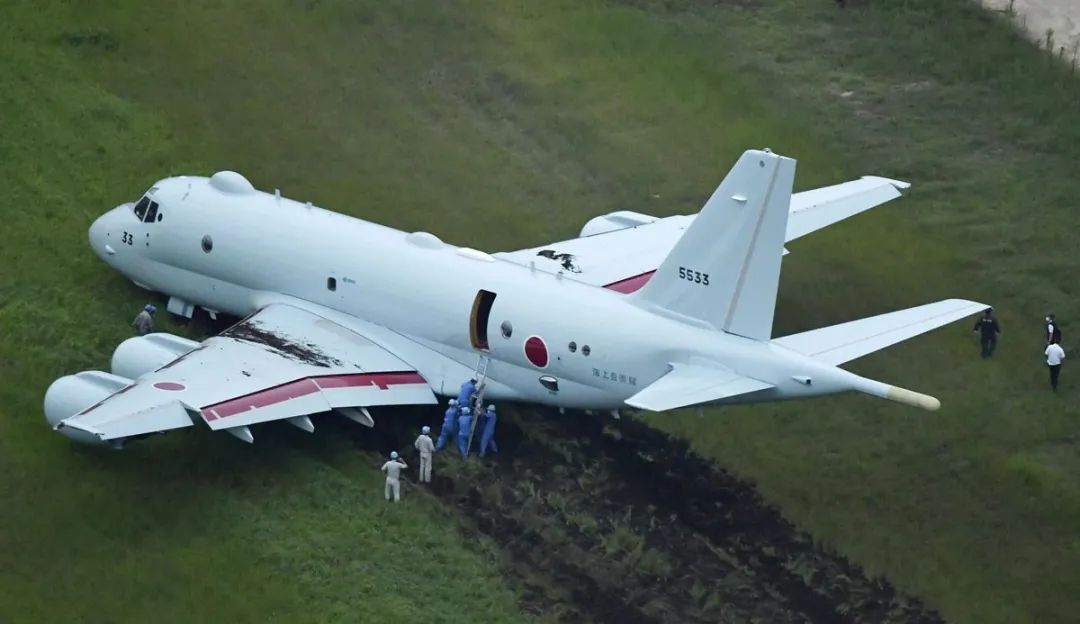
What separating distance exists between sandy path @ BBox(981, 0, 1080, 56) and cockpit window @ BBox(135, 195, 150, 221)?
34.7 metres

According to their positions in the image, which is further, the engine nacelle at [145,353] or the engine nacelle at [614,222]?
the engine nacelle at [614,222]

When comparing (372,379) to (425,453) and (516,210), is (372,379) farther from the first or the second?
(516,210)

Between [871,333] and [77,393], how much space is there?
18.8 metres

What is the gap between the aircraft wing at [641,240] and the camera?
46969 mm

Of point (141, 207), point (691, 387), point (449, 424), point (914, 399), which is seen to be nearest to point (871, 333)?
point (914, 399)

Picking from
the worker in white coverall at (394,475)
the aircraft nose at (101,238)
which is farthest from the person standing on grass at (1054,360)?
the aircraft nose at (101,238)

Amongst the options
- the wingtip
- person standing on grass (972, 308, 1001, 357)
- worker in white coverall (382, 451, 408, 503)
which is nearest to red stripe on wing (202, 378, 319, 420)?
worker in white coverall (382, 451, 408, 503)

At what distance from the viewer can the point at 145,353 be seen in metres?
42.6

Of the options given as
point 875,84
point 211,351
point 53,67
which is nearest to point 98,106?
point 53,67

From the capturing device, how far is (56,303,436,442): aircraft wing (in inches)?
1523

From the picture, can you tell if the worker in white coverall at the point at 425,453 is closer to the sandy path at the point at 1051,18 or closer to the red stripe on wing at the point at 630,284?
the red stripe on wing at the point at 630,284

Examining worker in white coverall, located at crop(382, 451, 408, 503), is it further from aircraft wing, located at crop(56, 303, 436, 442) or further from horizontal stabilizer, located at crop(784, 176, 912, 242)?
horizontal stabilizer, located at crop(784, 176, 912, 242)

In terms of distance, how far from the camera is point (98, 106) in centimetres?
5753

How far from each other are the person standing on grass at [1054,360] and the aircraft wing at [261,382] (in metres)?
17.0
